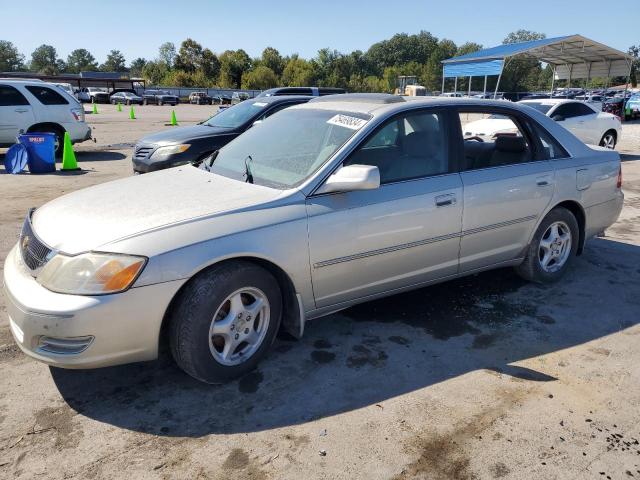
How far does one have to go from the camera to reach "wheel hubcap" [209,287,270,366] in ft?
9.83

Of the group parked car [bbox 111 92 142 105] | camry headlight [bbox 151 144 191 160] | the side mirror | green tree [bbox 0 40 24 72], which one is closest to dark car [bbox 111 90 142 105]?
parked car [bbox 111 92 142 105]

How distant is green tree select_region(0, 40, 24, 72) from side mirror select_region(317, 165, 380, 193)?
14466 cm

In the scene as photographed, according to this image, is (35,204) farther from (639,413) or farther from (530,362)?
(639,413)

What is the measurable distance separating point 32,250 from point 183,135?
5492mm

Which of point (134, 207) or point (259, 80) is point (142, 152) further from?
point (259, 80)

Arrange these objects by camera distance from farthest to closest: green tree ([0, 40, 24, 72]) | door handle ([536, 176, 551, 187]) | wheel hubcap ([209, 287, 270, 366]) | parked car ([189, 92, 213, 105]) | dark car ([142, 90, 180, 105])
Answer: green tree ([0, 40, 24, 72]), parked car ([189, 92, 213, 105]), dark car ([142, 90, 180, 105]), door handle ([536, 176, 551, 187]), wheel hubcap ([209, 287, 270, 366])

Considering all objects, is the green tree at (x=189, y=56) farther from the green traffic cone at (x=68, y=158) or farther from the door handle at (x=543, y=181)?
the door handle at (x=543, y=181)

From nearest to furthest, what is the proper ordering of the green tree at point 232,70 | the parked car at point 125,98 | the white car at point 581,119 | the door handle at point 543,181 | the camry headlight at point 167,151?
1. the door handle at point 543,181
2. the camry headlight at point 167,151
3. the white car at point 581,119
4. the parked car at point 125,98
5. the green tree at point 232,70

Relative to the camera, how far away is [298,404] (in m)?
2.91

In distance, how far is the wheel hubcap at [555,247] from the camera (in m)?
4.57

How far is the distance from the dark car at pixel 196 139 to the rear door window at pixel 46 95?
496cm

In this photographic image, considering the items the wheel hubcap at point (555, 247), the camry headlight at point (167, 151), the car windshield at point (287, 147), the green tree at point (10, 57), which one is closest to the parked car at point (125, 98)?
the camry headlight at point (167, 151)

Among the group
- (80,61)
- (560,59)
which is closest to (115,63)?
(80,61)

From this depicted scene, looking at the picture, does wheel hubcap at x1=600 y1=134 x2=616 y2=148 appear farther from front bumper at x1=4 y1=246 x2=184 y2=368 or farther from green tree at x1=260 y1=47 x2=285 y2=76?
green tree at x1=260 y1=47 x2=285 y2=76
